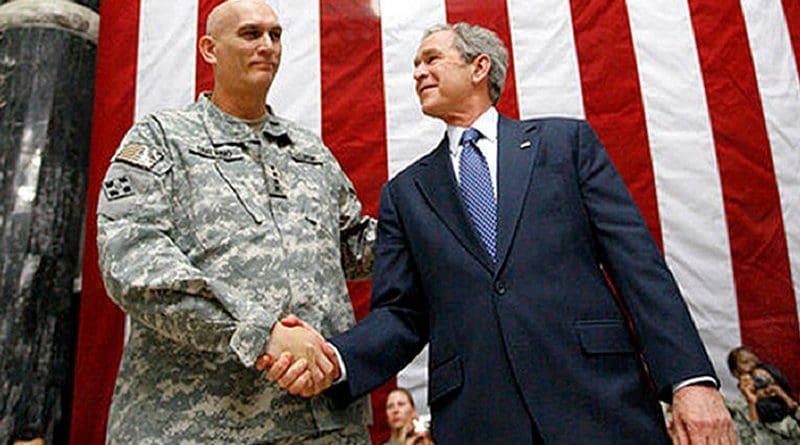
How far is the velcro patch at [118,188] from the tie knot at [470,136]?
68cm

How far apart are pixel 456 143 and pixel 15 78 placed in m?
1.61

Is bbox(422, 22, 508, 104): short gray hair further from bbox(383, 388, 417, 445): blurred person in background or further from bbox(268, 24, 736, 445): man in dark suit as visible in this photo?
bbox(383, 388, 417, 445): blurred person in background

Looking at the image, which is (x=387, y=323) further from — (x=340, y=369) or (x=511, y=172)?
(x=511, y=172)

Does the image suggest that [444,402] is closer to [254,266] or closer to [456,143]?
[254,266]

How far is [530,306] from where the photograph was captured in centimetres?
140

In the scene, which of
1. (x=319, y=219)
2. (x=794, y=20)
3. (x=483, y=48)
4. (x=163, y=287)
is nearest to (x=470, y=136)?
(x=483, y=48)

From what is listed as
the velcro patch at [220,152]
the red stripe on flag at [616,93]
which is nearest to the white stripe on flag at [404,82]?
the red stripe on flag at [616,93]

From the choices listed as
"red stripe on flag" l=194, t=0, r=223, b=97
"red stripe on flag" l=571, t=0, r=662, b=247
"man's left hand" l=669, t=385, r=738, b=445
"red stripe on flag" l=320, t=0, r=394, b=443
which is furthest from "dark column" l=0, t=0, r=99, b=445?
"man's left hand" l=669, t=385, r=738, b=445

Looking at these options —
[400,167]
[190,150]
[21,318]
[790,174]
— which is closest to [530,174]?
[190,150]

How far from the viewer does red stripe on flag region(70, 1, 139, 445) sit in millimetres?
2232

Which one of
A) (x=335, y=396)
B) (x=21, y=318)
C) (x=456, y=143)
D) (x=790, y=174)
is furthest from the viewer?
(x=790, y=174)

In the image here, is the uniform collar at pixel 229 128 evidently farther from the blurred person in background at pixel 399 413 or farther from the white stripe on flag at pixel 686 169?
the white stripe on flag at pixel 686 169

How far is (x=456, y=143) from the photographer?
Answer: 5.58 feet

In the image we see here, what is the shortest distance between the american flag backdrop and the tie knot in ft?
2.50
